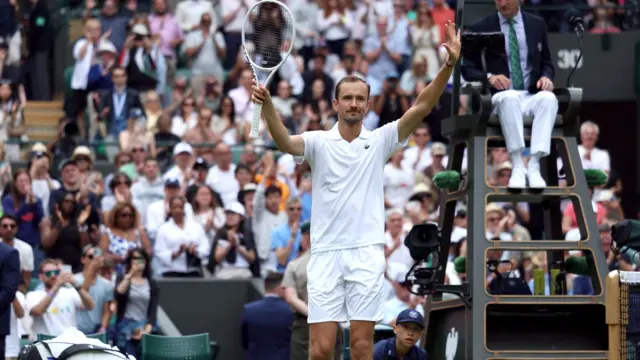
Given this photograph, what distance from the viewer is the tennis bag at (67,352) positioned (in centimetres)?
1024

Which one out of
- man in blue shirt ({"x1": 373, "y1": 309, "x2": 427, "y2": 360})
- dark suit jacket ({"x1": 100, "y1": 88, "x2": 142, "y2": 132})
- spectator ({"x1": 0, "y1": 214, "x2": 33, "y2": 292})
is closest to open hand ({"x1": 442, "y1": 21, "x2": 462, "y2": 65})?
man in blue shirt ({"x1": 373, "y1": 309, "x2": 427, "y2": 360})

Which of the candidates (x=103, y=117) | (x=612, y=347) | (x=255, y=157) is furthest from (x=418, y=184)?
(x=612, y=347)

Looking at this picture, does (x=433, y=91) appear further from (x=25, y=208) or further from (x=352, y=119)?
(x=25, y=208)

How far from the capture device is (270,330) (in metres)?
14.9

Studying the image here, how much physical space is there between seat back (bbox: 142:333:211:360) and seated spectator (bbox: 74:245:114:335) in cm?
162

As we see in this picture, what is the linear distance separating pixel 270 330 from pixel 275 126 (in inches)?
236

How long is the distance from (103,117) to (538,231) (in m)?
9.45

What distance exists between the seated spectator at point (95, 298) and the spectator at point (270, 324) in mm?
1524

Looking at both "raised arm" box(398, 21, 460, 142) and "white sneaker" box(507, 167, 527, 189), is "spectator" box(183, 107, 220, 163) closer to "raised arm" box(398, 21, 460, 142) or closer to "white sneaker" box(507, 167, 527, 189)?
"white sneaker" box(507, 167, 527, 189)

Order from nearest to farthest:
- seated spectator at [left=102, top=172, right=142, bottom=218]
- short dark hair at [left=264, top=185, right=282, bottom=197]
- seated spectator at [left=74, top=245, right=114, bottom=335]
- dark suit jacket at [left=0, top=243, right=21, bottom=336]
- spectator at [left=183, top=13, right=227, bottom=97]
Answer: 1. dark suit jacket at [left=0, top=243, right=21, bottom=336]
2. seated spectator at [left=74, top=245, right=114, bottom=335]
3. seated spectator at [left=102, top=172, right=142, bottom=218]
4. short dark hair at [left=264, top=185, right=282, bottom=197]
5. spectator at [left=183, top=13, right=227, bottom=97]

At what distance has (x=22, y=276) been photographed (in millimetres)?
15766

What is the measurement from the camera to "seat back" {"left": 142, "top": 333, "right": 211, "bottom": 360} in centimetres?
1389

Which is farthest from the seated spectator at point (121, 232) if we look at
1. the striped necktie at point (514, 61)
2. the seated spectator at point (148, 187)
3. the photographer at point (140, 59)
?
the striped necktie at point (514, 61)

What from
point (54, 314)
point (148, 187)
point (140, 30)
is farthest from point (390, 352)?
point (140, 30)
